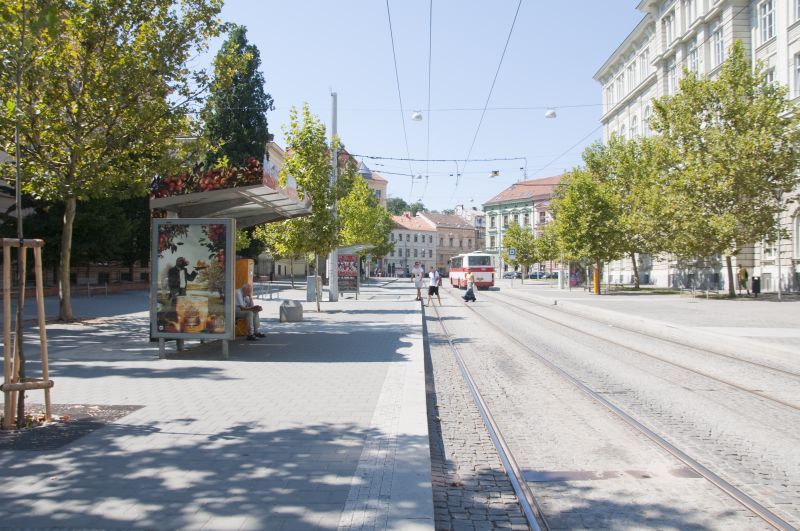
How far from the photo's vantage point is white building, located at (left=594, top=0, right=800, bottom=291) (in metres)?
31.8

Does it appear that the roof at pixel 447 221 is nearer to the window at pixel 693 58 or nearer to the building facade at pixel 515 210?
the building facade at pixel 515 210

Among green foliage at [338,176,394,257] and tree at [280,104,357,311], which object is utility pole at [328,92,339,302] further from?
green foliage at [338,176,394,257]

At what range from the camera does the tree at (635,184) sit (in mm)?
31484

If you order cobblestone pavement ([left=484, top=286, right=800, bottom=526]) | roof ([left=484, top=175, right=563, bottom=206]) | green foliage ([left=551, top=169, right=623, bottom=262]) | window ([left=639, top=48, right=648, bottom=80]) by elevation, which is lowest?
cobblestone pavement ([left=484, top=286, right=800, bottom=526])

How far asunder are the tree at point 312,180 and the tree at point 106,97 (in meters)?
5.88

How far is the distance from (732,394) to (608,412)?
2.16m

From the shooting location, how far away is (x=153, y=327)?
398 inches

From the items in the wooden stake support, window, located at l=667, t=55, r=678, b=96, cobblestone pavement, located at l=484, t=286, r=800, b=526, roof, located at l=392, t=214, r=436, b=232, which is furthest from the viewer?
roof, located at l=392, t=214, r=436, b=232

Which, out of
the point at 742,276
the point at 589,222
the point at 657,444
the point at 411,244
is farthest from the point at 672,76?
the point at 411,244

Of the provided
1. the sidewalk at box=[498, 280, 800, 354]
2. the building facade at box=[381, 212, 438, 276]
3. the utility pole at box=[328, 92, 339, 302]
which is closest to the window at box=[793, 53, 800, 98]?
the sidewalk at box=[498, 280, 800, 354]

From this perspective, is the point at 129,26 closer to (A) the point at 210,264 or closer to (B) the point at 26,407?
(A) the point at 210,264

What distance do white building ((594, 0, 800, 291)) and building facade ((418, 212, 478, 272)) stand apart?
6932cm

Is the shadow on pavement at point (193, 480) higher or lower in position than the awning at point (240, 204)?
lower

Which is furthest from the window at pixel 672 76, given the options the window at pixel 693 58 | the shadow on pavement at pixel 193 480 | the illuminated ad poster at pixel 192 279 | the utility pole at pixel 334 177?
the shadow on pavement at pixel 193 480
